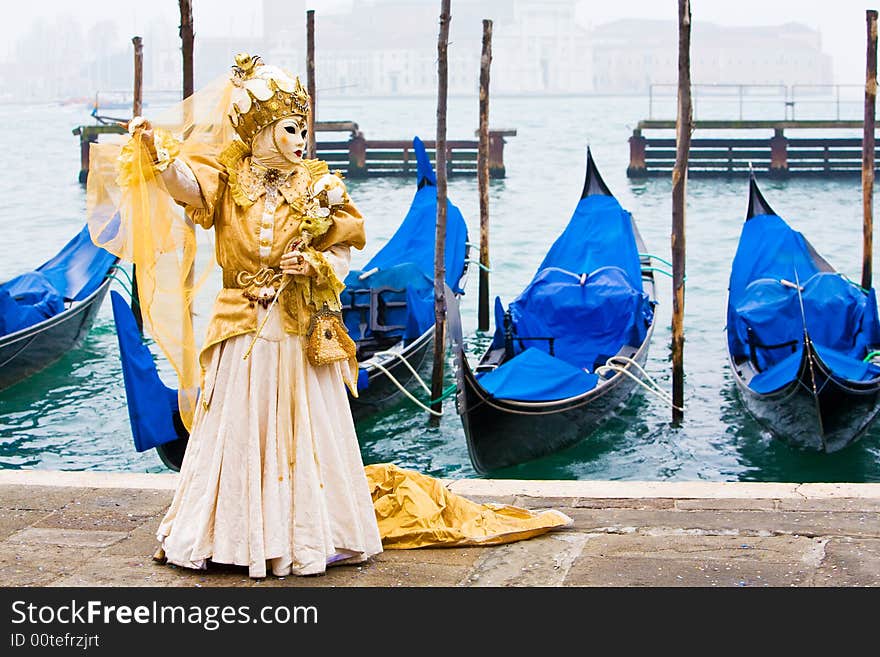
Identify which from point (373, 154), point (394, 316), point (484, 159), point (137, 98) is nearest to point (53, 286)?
point (137, 98)

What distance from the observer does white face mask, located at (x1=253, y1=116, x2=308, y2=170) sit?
3.38 metres

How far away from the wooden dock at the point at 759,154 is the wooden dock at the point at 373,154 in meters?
2.62

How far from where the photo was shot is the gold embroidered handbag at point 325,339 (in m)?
3.38

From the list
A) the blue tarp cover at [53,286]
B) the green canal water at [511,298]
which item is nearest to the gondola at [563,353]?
the green canal water at [511,298]

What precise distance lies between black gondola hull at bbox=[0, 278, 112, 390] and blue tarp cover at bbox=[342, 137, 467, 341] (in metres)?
2.18

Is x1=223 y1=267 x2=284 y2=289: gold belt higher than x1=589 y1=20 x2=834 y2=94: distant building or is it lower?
lower

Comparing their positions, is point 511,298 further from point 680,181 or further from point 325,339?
point 325,339

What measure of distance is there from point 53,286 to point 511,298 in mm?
6407

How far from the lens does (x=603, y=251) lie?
9031mm

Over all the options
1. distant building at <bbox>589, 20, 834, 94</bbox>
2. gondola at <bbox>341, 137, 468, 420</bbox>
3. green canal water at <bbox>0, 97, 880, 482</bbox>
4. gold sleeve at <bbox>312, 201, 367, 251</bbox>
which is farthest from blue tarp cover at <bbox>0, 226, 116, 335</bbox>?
distant building at <bbox>589, 20, 834, 94</bbox>

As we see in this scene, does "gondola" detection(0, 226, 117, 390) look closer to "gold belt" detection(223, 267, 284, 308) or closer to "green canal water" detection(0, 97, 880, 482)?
"green canal water" detection(0, 97, 880, 482)

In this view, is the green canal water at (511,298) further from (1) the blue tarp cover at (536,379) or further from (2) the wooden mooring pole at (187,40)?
(2) the wooden mooring pole at (187,40)
